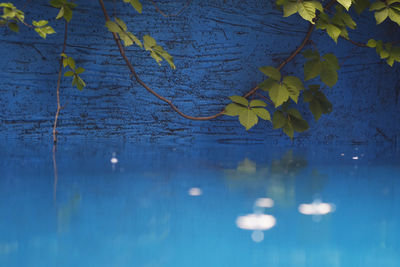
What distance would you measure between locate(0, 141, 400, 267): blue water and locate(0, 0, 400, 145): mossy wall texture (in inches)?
20.4

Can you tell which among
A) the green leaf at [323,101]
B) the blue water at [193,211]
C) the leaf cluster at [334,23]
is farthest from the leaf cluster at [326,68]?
the blue water at [193,211]

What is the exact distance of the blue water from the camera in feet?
1.75

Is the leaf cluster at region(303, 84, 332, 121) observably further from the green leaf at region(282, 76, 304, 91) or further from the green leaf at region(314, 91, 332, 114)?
the green leaf at region(282, 76, 304, 91)

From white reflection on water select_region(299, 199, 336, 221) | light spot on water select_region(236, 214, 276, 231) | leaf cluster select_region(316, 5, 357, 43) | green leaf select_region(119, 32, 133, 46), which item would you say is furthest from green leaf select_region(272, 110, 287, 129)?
light spot on water select_region(236, 214, 276, 231)

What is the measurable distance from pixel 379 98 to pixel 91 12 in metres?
1.56

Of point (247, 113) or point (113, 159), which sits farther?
point (247, 113)

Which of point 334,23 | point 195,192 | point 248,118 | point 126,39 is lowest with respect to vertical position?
point 195,192

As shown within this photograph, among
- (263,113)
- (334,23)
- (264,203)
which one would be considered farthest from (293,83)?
(264,203)

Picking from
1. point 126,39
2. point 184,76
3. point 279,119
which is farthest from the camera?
point 184,76

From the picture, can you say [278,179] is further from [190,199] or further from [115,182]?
[115,182]

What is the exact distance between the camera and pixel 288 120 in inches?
62.7

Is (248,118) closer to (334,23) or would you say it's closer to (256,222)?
(334,23)

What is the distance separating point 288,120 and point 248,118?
9.6 inches

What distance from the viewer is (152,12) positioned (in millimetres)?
1896
